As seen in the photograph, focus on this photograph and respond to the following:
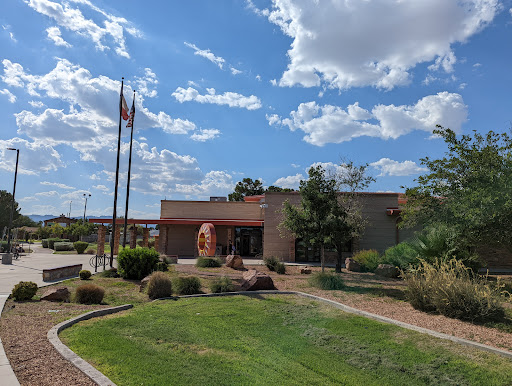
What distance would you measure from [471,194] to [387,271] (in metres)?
7.15

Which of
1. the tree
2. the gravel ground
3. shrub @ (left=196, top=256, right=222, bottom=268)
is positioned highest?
the tree

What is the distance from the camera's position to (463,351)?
5984mm

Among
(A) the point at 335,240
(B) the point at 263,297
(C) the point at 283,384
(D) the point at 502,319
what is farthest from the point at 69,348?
(A) the point at 335,240

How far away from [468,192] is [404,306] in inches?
170

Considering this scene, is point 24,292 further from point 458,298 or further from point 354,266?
point 354,266

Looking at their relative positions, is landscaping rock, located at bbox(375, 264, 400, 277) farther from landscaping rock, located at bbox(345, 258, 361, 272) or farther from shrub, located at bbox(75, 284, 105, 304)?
shrub, located at bbox(75, 284, 105, 304)

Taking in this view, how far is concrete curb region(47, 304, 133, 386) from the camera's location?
4.43m

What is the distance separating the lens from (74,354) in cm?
529

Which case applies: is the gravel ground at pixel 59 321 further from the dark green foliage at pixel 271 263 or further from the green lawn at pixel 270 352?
the dark green foliage at pixel 271 263

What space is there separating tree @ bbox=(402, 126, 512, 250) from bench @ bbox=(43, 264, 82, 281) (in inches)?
583

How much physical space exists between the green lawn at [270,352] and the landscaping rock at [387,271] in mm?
8780

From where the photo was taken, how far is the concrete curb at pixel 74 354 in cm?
443

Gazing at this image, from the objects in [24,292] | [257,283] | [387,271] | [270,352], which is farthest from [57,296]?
[387,271]

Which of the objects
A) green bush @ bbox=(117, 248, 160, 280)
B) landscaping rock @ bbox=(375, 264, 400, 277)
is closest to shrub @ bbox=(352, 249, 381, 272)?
landscaping rock @ bbox=(375, 264, 400, 277)
